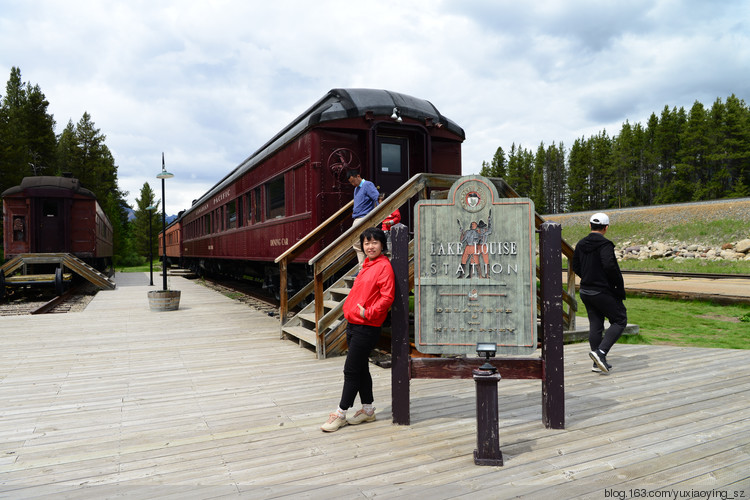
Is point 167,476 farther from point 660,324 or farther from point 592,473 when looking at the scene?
point 660,324

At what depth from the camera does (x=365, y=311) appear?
352cm

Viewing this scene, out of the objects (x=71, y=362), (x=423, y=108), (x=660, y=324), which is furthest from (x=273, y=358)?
(x=660, y=324)

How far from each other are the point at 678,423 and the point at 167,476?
3506mm

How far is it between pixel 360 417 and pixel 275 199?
6.89m

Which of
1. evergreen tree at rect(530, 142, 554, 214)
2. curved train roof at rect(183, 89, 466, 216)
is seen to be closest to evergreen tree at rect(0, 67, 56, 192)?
curved train roof at rect(183, 89, 466, 216)

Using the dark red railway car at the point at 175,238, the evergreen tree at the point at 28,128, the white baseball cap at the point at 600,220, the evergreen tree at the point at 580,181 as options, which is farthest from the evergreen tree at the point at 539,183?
the white baseball cap at the point at 600,220

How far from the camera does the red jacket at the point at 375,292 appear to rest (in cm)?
351

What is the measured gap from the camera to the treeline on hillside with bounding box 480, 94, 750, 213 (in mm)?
56312

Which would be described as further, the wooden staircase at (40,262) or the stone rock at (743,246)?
the stone rock at (743,246)

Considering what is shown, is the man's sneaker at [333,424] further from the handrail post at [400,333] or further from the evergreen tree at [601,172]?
the evergreen tree at [601,172]

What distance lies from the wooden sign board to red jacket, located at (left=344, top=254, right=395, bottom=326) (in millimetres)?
203

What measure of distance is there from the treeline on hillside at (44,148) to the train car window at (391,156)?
115ft

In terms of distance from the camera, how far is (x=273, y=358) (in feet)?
19.7

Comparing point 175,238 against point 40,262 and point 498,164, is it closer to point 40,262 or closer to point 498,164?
point 40,262
